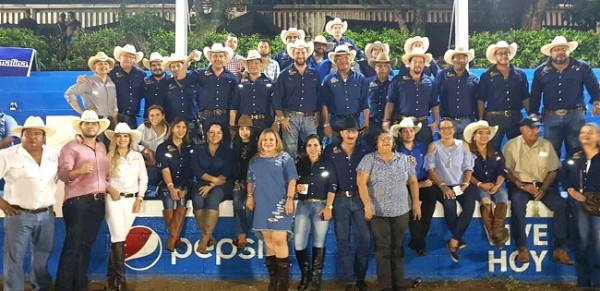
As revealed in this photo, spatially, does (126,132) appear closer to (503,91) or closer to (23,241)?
(23,241)

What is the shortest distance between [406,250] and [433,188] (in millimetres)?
832

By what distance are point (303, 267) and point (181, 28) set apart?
5.53 meters

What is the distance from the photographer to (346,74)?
331 inches

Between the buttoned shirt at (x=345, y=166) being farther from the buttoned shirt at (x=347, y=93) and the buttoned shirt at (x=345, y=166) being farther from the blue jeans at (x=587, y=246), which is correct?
the blue jeans at (x=587, y=246)

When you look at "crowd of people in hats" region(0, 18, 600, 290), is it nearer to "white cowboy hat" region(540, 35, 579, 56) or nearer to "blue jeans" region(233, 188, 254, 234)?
"blue jeans" region(233, 188, 254, 234)

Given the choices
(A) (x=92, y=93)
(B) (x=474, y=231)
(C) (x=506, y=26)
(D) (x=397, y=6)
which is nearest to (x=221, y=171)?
(A) (x=92, y=93)

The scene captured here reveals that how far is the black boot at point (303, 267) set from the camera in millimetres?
7427

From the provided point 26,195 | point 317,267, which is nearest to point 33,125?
point 26,195

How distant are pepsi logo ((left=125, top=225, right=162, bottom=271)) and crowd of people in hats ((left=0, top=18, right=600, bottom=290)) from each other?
33 centimetres

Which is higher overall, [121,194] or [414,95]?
[414,95]

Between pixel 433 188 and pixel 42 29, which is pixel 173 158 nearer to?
pixel 433 188

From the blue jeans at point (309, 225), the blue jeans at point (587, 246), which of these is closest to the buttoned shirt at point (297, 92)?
the blue jeans at point (309, 225)

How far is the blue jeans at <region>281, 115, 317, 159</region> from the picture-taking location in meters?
8.23

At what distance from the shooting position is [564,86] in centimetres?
814
